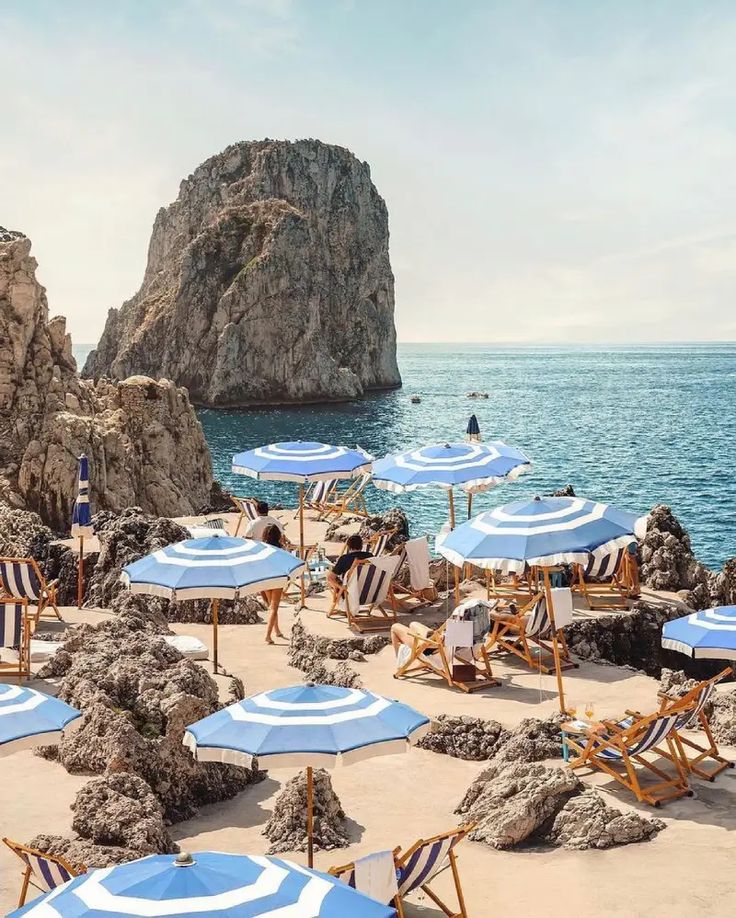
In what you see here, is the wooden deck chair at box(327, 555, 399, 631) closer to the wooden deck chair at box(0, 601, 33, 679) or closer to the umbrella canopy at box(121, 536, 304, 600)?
the umbrella canopy at box(121, 536, 304, 600)

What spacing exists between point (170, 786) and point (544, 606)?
5650 millimetres

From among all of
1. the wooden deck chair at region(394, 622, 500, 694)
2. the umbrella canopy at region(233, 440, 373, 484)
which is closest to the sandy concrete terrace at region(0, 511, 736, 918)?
the wooden deck chair at region(394, 622, 500, 694)

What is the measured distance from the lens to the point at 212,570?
1096 centimetres

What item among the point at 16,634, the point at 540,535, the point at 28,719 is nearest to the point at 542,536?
the point at 540,535

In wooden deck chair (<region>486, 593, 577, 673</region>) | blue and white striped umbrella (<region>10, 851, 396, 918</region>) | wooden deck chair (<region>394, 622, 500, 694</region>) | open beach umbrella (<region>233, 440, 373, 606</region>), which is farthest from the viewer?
open beach umbrella (<region>233, 440, 373, 606</region>)

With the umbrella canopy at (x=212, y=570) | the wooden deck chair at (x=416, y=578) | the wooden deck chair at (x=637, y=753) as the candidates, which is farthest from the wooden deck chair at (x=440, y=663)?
the wooden deck chair at (x=637, y=753)

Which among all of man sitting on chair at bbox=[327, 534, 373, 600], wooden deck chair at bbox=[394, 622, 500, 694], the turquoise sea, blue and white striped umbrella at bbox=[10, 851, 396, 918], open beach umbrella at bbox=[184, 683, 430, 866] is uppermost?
blue and white striped umbrella at bbox=[10, 851, 396, 918]

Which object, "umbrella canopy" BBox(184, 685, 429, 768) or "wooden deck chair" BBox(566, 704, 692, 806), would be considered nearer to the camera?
"umbrella canopy" BBox(184, 685, 429, 768)

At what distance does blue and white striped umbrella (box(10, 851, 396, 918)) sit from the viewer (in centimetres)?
Answer: 373

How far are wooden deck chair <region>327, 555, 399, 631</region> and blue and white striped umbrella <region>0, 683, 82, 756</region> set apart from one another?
7.63 m

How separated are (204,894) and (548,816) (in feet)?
15.4

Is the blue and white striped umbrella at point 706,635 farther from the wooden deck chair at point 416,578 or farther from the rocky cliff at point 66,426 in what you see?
the rocky cliff at point 66,426

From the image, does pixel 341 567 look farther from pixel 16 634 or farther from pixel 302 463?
pixel 16 634

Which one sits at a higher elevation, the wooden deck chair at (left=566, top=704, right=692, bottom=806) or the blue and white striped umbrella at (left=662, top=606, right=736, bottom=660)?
the blue and white striped umbrella at (left=662, top=606, right=736, bottom=660)
